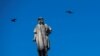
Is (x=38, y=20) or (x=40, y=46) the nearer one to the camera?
(x=40, y=46)

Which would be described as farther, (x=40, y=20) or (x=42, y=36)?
(x=40, y=20)

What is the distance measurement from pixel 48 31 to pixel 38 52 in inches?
59.4

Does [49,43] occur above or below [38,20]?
below

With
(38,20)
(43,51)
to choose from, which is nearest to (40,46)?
(43,51)

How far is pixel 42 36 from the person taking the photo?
73.9 ft

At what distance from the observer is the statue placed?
21938 mm

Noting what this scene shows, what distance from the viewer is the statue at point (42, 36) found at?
2194 cm

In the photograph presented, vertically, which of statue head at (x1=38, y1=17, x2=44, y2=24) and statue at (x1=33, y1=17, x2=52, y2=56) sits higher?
statue head at (x1=38, y1=17, x2=44, y2=24)

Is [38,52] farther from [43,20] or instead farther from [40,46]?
[43,20]

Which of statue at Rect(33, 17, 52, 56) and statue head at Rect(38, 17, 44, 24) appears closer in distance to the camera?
statue at Rect(33, 17, 52, 56)

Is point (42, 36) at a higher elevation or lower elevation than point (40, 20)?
lower

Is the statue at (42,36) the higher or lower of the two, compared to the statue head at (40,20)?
lower

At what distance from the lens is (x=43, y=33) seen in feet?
74.6

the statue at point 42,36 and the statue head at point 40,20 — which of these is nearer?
the statue at point 42,36
